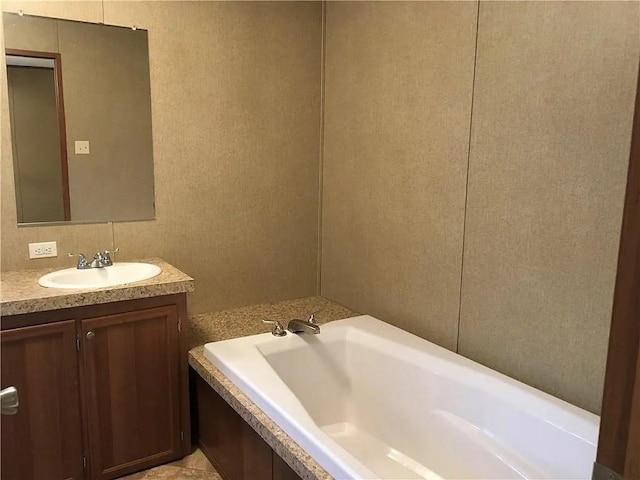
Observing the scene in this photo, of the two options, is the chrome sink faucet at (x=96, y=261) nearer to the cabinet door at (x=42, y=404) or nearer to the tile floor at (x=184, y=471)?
the cabinet door at (x=42, y=404)

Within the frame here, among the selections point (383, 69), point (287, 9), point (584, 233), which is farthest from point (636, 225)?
point (287, 9)

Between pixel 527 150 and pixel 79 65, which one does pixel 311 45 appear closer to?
pixel 79 65

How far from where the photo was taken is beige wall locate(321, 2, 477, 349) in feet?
7.68

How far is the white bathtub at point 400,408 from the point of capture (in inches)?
68.2

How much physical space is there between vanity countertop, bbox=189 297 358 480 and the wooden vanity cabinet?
198 mm

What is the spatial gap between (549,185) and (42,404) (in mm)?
2195

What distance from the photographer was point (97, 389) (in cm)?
220

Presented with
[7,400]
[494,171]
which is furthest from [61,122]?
[494,171]

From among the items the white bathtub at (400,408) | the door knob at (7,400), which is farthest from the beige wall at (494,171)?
the door knob at (7,400)

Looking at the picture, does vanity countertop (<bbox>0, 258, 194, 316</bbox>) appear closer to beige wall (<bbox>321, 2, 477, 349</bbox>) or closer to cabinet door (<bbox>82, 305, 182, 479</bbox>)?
cabinet door (<bbox>82, 305, 182, 479</bbox>)

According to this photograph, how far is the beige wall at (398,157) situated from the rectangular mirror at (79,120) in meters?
1.12

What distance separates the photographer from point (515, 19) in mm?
2012

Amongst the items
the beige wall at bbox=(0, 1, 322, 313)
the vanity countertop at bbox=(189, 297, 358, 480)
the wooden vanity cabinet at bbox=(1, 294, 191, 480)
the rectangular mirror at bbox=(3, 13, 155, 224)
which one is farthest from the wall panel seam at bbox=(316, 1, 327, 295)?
the wooden vanity cabinet at bbox=(1, 294, 191, 480)

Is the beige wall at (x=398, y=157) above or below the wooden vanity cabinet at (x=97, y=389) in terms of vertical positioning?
above
